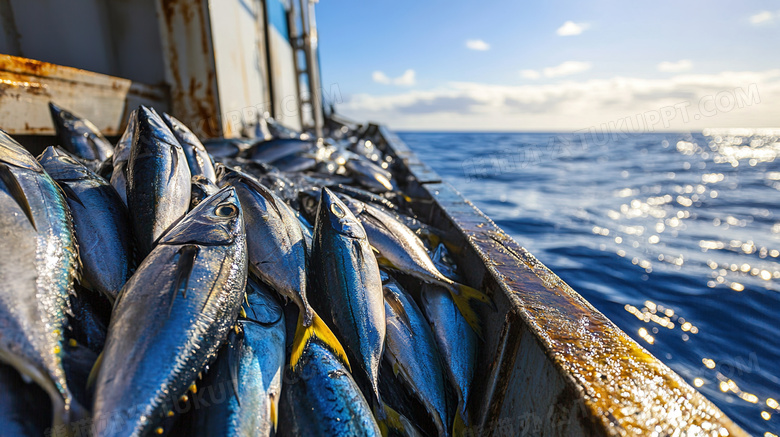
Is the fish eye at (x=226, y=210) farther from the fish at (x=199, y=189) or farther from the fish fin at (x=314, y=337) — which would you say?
the fish fin at (x=314, y=337)

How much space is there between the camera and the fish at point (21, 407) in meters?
0.95

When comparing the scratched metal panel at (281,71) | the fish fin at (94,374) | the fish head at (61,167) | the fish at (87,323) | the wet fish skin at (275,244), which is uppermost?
the scratched metal panel at (281,71)

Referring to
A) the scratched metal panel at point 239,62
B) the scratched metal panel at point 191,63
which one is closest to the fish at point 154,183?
the scratched metal panel at point 191,63

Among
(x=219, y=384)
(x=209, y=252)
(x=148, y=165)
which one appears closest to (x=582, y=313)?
(x=219, y=384)

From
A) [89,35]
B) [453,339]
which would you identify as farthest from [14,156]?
[89,35]

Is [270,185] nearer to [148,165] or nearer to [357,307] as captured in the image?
[148,165]

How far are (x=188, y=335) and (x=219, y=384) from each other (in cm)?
18

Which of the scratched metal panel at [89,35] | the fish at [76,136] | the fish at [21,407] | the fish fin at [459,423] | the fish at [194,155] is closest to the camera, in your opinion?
the fish at [21,407]

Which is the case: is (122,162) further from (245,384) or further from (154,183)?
(245,384)

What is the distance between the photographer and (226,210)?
67.0 inches

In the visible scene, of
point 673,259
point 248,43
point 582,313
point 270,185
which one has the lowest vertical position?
point 673,259

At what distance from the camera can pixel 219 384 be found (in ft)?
3.84

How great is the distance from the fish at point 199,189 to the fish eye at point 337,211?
71 centimetres

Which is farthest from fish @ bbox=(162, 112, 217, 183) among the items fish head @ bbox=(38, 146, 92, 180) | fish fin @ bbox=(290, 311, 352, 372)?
fish fin @ bbox=(290, 311, 352, 372)
